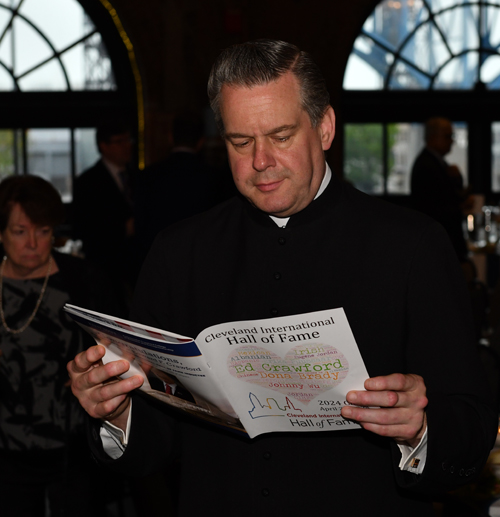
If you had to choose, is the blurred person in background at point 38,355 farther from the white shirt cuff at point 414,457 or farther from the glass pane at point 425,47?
the glass pane at point 425,47

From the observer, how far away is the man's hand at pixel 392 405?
124 centimetres

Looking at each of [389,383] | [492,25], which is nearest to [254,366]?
[389,383]

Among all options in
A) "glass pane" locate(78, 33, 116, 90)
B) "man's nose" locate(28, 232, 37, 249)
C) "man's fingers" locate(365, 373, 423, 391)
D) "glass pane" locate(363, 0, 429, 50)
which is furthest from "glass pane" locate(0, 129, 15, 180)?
"man's fingers" locate(365, 373, 423, 391)

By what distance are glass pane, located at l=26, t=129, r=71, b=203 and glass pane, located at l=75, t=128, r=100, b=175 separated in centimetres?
10

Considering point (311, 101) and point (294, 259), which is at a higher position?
point (311, 101)

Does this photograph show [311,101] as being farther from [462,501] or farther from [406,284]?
[462,501]

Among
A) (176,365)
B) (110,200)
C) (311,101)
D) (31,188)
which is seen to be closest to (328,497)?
(176,365)

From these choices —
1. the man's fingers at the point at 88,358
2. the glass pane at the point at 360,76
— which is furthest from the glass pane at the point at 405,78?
the man's fingers at the point at 88,358

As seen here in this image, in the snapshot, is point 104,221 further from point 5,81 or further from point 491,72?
point 491,72

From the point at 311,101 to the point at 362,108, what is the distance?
25.9ft

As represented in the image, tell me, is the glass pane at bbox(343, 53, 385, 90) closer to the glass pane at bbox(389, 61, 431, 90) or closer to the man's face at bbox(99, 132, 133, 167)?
the glass pane at bbox(389, 61, 431, 90)

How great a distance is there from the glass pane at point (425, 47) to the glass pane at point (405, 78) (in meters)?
0.09

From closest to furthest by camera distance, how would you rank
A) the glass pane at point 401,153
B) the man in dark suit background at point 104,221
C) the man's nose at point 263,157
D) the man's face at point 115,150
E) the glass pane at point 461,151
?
the man's nose at point 263,157, the man in dark suit background at point 104,221, the man's face at point 115,150, the glass pane at point 401,153, the glass pane at point 461,151

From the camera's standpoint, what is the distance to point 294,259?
1.65 metres
